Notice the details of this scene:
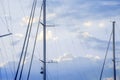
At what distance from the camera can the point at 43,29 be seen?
4866cm

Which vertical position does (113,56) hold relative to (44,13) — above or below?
below

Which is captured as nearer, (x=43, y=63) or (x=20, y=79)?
(x=20, y=79)

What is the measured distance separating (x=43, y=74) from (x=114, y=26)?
20070 millimetres

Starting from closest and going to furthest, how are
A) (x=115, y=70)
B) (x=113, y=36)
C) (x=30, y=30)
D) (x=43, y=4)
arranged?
(x=30, y=30) → (x=43, y=4) → (x=115, y=70) → (x=113, y=36)

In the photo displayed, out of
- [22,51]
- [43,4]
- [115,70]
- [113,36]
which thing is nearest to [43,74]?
[22,51]

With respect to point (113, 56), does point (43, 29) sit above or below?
above

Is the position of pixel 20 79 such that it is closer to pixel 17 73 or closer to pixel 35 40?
pixel 17 73

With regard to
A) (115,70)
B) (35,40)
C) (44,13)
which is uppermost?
(44,13)

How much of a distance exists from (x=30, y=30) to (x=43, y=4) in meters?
4.57

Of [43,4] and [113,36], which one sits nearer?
[43,4]

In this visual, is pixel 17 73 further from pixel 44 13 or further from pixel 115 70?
pixel 115 70

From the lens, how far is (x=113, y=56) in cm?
6038

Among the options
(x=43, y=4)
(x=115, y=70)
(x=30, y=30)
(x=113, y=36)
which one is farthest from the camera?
(x=113, y=36)

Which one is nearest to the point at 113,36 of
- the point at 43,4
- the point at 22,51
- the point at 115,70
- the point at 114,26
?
the point at 114,26
